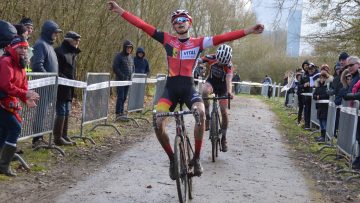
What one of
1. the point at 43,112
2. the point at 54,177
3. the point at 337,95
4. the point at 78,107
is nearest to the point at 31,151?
the point at 43,112

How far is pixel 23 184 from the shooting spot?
7402 millimetres

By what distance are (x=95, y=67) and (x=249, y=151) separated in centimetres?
1096

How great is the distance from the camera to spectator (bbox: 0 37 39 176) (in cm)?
732

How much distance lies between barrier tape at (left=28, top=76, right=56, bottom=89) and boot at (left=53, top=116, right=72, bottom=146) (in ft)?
3.23

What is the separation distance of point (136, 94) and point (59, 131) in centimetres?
646

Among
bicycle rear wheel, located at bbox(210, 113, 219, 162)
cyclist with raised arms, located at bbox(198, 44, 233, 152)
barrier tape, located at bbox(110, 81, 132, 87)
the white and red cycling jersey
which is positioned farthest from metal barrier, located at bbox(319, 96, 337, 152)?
the white and red cycling jersey

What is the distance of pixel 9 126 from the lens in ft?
24.7

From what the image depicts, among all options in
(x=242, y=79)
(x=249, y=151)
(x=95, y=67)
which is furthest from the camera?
(x=242, y=79)

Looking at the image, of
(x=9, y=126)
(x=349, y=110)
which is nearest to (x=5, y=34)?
(x=9, y=126)

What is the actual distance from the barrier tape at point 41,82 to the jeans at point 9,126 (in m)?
1.20

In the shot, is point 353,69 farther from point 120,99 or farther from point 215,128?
point 120,99

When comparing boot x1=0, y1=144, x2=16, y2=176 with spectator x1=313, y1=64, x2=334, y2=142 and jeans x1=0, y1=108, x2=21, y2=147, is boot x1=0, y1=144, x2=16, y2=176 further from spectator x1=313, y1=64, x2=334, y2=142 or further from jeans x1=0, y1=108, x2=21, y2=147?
spectator x1=313, y1=64, x2=334, y2=142

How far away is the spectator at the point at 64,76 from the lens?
10266mm

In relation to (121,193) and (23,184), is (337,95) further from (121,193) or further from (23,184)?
A: (23,184)
